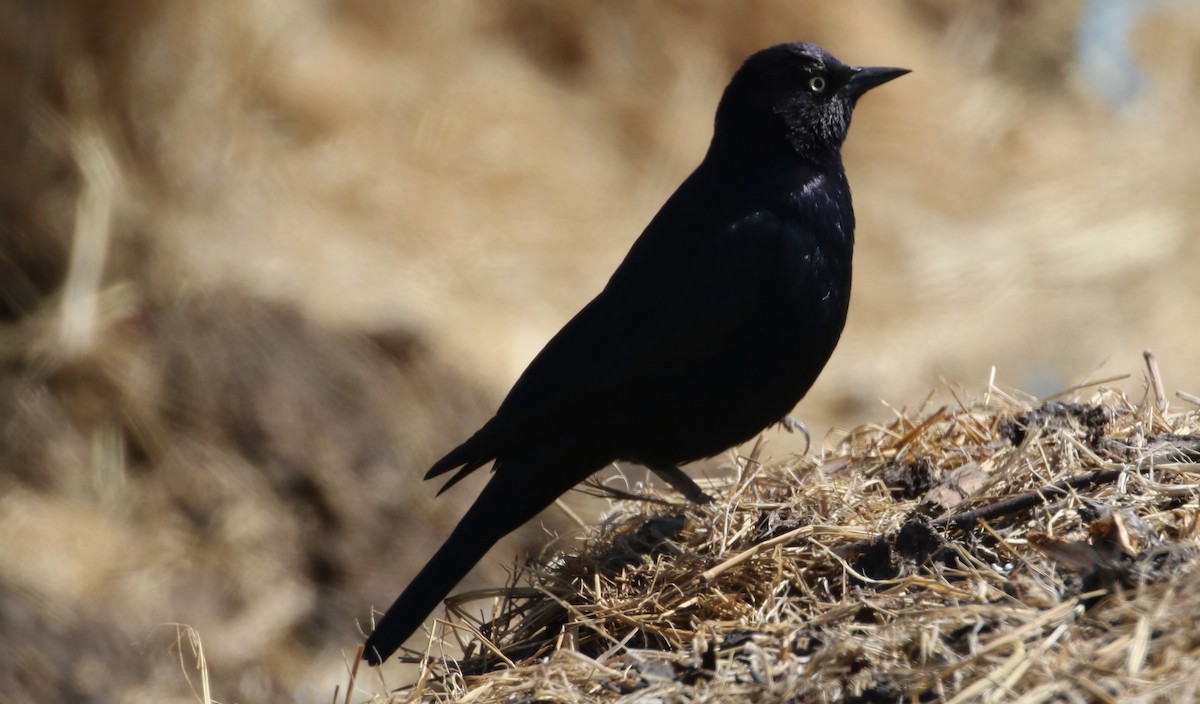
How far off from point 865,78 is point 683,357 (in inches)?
46.9

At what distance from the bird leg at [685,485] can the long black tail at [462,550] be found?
1.04 ft

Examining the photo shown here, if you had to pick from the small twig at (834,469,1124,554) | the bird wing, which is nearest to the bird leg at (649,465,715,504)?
the bird wing

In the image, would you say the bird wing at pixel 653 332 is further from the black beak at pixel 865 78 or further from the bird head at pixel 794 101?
the black beak at pixel 865 78

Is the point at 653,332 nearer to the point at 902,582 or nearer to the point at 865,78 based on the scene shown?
the point at 865,78

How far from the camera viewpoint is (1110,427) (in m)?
3.45

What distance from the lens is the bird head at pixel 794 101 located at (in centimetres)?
422

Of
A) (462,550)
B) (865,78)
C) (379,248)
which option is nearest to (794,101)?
(865,78)

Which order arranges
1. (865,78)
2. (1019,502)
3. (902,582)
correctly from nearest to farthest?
(902,582)
(1019,502)
(865,78)

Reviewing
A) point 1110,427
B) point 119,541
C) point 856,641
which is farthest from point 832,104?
point 119,541

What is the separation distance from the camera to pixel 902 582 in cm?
271

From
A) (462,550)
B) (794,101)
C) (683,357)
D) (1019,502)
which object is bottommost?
(1019,502)

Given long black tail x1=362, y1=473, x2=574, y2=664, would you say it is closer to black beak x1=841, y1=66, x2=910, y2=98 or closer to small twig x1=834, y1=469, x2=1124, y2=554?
small twig x1=834, y1=469, x2=1124, y2=554

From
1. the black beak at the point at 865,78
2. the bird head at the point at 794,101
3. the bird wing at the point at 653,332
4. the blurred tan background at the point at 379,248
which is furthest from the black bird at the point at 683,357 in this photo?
the blurred tan background at the point at 379,248

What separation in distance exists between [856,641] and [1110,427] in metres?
1.36
